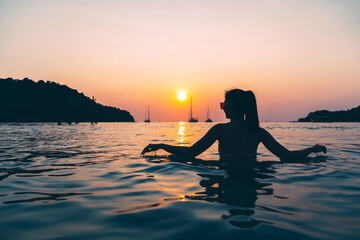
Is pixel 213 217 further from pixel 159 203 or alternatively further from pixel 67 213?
pixel 67 213

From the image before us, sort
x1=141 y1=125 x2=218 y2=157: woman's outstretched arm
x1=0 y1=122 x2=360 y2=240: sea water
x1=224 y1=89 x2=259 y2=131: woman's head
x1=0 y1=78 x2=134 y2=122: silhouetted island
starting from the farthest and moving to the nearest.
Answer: x1=0 y1=78 x2=134 y2=122: silhouetted island, x1=141 y1=125 x2=218 y2=157: woman's outstretched arm, x1=224 y1=89 x2=259 y2=131: woman's head, x1=0 y1=122 x2=360 y2=240: sea water

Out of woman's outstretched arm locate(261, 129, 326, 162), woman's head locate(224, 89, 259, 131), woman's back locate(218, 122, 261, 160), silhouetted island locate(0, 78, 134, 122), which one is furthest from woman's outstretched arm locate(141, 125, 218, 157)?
silhouetted island locate(0, 78, 134, 122)

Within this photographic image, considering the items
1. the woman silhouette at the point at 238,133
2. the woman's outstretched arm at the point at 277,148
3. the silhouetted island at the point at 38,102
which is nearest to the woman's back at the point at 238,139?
the woman silhouette at the point at 238,133

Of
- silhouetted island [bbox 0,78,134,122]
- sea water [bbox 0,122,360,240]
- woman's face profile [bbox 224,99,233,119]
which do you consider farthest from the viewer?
silhouetted island [bbox 0,78,134,122]

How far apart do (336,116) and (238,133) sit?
7322 inches

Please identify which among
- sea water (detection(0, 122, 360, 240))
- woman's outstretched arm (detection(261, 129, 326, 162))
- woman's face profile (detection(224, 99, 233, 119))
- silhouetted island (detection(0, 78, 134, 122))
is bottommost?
sea water (detection(0, 122, 360, 240))

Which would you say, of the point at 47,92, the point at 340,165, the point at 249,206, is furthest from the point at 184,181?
the point at 47,92

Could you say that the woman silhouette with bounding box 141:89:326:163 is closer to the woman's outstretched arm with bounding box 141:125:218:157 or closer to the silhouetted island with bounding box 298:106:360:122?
the woman's outstretched arm with bounding box 141:125:218:157

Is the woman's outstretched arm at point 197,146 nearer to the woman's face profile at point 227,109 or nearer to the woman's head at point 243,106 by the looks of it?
the woman's face profile at point 227,109

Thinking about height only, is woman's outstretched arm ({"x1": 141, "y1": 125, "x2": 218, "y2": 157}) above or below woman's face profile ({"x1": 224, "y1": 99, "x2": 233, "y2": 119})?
below

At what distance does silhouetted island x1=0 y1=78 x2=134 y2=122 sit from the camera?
125 m

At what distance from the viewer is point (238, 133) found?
473cm

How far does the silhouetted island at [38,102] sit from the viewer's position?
125 m

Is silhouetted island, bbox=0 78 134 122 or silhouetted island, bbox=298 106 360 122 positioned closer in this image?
silhouetted island, bbox=0 78 134 122
